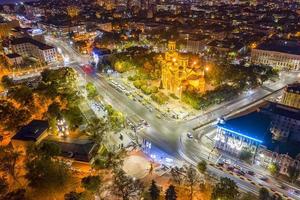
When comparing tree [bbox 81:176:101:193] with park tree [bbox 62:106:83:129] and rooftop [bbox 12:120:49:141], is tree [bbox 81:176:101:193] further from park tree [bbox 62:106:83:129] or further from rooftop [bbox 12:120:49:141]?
park tree [bbox 62:106:83:129]

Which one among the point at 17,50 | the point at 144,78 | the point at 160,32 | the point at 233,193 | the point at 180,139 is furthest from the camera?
the point at 160,32

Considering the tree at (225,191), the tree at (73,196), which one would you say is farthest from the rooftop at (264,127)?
the tree at (73,196)

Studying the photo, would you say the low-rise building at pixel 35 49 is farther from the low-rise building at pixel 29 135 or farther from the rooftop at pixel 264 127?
the rooftop at pixel 264 127

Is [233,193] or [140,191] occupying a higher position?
[233,193]

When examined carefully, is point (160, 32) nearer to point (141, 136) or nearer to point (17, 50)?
point (17, 50)

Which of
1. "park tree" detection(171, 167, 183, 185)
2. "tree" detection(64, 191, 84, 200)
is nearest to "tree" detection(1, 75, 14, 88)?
"tree" detection(64, 191, 84, 200)

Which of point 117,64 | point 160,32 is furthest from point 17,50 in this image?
point 160,32

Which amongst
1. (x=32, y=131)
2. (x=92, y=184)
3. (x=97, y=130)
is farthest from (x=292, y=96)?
(x=32, y=131)
